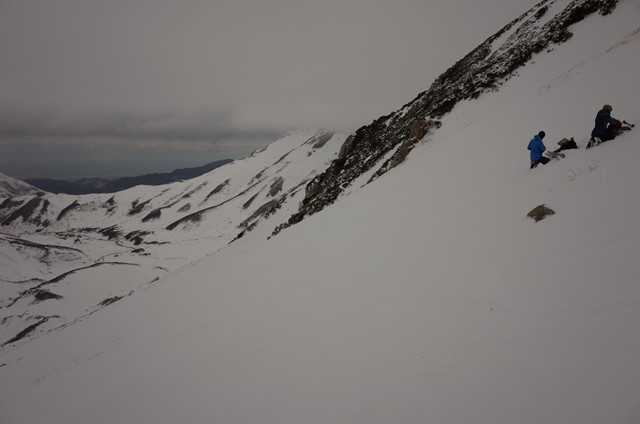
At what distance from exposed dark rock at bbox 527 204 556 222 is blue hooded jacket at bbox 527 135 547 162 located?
3065mm

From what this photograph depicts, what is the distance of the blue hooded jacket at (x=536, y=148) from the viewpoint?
8769 millimetres

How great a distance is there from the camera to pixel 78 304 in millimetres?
56844

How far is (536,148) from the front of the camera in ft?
29.1

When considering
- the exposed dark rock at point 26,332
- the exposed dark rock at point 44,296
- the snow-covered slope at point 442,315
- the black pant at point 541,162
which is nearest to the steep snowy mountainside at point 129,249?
the exposed dark rock at point 44,296

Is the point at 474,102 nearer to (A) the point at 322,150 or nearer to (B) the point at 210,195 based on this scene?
(A) the point at 322,150

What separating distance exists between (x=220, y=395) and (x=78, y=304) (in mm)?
71723

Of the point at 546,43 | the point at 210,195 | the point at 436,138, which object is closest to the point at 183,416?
the point at 436,138

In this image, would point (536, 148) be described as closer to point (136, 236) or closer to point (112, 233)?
point (136, 236)

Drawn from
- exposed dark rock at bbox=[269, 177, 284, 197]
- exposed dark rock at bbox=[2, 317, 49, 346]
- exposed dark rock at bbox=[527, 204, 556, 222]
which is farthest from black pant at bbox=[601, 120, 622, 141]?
exposed dark rock at bbox=[269, 177, 284, 197]

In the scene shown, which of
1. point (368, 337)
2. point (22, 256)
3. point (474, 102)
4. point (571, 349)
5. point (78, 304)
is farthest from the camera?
point (22, 256)

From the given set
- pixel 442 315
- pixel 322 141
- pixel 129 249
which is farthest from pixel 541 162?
pixel 322 141

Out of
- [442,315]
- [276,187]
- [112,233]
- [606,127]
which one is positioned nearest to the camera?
[442,315]

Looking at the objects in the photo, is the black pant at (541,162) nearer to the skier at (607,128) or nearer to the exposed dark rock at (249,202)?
the skier at (607,128)

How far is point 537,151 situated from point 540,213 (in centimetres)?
345
